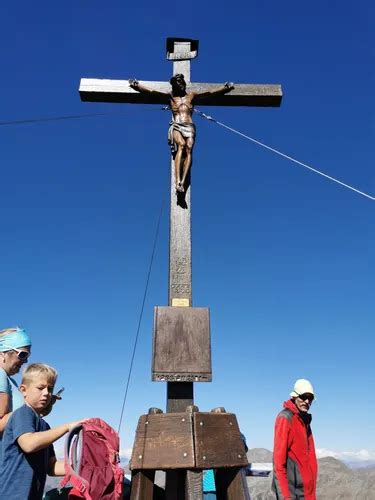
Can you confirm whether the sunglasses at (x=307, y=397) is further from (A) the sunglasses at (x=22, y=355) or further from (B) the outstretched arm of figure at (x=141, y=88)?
(B) the outstretched arm of figure at (x=141, y=88)

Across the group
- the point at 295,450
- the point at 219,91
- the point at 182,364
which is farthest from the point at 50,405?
Result: the point at 219,91

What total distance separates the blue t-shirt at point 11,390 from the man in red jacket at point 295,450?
8.07ft

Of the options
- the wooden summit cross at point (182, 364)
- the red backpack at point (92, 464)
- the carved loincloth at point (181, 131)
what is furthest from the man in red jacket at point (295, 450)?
the carved loincloth at point (181, 131)

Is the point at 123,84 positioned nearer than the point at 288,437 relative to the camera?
No

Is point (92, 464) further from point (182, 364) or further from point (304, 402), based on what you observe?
point (304, 402)

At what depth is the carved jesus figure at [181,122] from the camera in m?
4.56

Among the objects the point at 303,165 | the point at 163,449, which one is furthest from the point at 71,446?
the point at 303,165

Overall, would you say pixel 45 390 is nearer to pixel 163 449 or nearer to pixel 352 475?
pixel 163 449

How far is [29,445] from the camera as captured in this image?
8.09 feet

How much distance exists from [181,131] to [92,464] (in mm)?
3181

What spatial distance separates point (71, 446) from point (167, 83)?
154 inches

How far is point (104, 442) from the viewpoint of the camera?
107 inches

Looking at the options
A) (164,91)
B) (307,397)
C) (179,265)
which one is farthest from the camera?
(164,91)

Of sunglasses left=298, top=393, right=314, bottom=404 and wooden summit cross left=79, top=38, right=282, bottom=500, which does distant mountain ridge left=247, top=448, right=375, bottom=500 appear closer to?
sunglasses left=298, top=393, right=314, bottom=404
